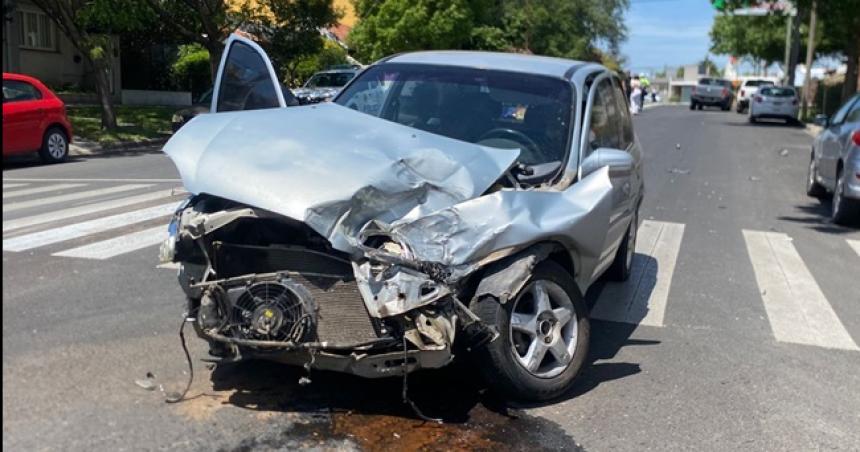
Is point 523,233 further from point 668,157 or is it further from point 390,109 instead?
point 668,157

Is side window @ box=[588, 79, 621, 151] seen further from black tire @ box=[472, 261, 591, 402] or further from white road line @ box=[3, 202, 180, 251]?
white road line @ box=[3, 202, 180, 251]

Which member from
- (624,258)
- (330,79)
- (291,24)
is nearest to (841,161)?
(624,258)

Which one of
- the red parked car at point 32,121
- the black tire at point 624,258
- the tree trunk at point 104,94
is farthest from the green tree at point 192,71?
the black tire at point 624,258

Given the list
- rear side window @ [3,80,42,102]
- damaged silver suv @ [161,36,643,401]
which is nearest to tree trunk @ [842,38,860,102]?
rear side window @ [3,80,42,102]

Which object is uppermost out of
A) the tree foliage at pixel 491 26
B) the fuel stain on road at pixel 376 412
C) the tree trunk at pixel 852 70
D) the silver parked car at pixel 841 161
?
the tree foliage at pixel 491 26

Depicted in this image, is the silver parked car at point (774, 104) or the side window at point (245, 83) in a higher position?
the silver parked car at point (774, 104)

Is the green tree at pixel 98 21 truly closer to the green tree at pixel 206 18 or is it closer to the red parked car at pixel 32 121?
the green tree at pixel 206 18

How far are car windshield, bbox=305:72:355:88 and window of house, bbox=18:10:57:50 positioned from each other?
34.8ft

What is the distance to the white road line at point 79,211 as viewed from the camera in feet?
29.4

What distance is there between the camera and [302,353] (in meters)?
4.05

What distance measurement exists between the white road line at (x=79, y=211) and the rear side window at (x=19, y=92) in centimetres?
498

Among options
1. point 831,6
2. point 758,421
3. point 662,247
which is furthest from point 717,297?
point 831,6

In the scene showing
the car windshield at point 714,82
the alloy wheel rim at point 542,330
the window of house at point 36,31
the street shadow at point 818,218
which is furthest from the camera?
the car windshield at point 714,82

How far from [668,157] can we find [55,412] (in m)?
16.2
